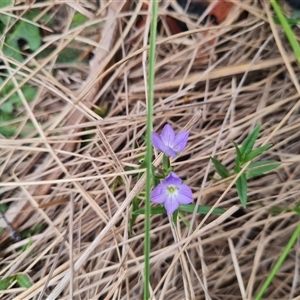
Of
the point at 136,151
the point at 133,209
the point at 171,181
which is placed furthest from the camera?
the point at 136,151

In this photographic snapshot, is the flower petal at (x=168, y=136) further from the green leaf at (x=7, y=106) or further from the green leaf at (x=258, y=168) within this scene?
the green leaf at (x=7, y=106)

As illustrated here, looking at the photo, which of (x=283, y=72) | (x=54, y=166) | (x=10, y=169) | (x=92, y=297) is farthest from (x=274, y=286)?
(x=10, y=169)

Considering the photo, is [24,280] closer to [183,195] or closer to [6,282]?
[6,282]

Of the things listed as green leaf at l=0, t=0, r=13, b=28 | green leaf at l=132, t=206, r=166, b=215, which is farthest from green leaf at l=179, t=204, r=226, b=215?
green leaf at l=0, t=0, r=13, b=28

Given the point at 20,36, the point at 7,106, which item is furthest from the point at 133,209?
the point at 20,36

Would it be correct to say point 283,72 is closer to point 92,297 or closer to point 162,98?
point 162,98

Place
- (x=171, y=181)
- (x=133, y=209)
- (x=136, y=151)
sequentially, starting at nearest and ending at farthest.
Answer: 1. (x=171, y=181)
2. (x=133, y=209)
3. (x=136, y=151)
